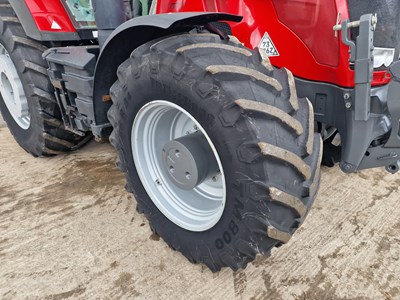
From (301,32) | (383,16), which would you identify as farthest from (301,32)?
(383,16)

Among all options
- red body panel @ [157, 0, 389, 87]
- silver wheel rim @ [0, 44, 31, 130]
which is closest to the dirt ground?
silver wheel rim @ [0, 44, 31, 130]

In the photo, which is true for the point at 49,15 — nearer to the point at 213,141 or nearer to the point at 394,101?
the point at 213,141

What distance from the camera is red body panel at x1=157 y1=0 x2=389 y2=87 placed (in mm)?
1570

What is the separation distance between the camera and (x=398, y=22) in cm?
162

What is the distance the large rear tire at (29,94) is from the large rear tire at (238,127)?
120 cm

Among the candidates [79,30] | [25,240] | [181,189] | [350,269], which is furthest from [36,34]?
[350,269]

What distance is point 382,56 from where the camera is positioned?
1.61 m

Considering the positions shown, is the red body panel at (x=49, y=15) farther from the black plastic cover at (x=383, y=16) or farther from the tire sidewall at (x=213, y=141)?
the black plastic cover at (x=383, y=16)

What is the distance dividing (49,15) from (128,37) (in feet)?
3.35

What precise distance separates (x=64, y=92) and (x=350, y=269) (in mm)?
2069

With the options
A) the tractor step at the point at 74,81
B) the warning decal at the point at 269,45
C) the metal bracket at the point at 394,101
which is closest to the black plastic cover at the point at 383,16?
the metal bracket at the point at 394,101

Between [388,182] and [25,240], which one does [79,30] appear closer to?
[25,240]

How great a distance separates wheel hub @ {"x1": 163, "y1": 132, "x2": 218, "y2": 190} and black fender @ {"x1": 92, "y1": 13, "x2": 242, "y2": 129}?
531 millimetres

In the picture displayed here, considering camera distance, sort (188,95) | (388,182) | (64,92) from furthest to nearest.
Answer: (388,182)
(64,92)
(188,95)
